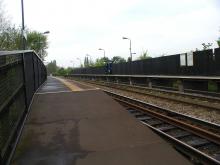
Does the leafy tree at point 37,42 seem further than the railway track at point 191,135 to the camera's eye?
Yes

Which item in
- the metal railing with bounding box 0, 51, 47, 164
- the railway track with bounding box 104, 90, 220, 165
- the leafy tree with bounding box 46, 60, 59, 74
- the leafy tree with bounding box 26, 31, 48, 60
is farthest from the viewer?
the leafy tree with bounding box 46, 60, 59, 74

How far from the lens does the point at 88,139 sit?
6305 mm

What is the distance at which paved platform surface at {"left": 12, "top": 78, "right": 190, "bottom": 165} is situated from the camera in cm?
536

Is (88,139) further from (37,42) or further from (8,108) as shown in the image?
(37,42)

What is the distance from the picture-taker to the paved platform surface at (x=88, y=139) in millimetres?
5363

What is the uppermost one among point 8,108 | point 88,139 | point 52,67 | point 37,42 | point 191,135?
point 37,42

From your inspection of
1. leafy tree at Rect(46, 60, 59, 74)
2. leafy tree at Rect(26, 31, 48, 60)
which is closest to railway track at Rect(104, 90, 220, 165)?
leafy tree at Rect(26, 31, 48, 60)

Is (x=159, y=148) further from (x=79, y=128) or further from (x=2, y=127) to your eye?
(x=2, y=127)

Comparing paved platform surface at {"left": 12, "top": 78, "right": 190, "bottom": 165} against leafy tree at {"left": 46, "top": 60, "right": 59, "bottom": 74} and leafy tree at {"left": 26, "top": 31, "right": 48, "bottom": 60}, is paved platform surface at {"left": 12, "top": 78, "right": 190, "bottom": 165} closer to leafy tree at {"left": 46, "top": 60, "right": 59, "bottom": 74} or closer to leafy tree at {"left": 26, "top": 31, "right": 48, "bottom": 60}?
leafy tree at {"left": 26, "top": 31, "right": 48, "bottom": 60}

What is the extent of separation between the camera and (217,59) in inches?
813

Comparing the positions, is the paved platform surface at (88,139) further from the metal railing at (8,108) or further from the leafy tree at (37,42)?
the leafy tree at (37,42)

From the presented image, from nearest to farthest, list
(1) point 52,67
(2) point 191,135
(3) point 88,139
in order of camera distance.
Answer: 1. (3) point 88,139
2. (2) point 191,135
3. (1) point 52,67

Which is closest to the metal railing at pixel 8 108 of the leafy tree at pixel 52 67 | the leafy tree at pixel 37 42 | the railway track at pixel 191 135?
the railway track at pixel 191 135

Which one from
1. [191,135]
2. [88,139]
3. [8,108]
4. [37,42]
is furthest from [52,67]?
[8,108]
